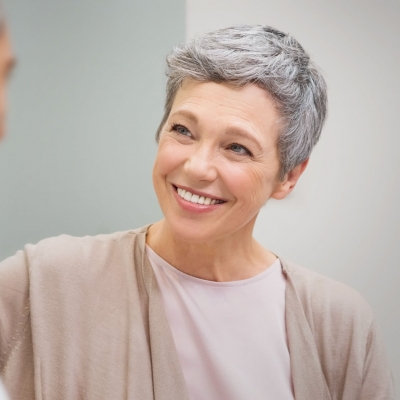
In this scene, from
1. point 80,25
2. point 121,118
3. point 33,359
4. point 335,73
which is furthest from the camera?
point 335,73

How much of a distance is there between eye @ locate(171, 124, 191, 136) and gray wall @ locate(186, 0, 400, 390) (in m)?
0.42

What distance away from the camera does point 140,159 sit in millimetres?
1230

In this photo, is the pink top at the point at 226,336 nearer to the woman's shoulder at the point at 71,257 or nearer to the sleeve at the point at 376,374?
the woman's shoulder at the point at 71,257

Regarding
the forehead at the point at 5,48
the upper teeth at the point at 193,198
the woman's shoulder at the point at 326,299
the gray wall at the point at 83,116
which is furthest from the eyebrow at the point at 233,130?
the forehead at the point at 5,48

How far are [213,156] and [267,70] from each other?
6.6 inches

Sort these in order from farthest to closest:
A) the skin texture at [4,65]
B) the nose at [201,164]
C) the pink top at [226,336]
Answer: the pink top at [226,336]
the nose at [201,164]
the skin texture at [4,65]

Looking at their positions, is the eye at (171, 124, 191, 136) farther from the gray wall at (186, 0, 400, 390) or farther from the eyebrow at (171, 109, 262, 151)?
the gray wall at (186, 0, 400, 390)

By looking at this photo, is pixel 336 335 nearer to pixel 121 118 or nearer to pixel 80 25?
pixel 121 118

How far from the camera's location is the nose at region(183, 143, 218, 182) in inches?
36.1

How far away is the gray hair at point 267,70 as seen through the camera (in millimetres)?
953

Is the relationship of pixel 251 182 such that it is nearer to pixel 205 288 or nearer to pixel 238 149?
pixel 238 149

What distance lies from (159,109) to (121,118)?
0.33ft

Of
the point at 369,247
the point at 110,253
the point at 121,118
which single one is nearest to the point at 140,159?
the point at 121,118

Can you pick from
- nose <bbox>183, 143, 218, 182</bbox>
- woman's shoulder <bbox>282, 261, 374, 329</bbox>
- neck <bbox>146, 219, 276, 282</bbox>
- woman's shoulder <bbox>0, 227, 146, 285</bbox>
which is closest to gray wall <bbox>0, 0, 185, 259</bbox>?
woman's shoulder <bbox>0, 227, 146, 285</bbox>
